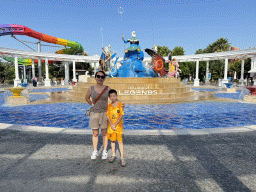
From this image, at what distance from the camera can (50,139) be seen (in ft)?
14.5

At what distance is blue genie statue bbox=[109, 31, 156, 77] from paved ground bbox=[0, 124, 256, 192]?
1218 centimetres

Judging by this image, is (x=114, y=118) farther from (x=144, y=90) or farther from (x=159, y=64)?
(x=159, y=64)

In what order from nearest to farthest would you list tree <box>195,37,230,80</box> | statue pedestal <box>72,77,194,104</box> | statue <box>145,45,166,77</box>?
statue pedestal <box>72,77,194,104</box>
statue <box>145,45,166,77</box>
tree <box>195,37,230,80</box>

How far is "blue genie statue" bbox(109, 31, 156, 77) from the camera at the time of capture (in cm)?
1648

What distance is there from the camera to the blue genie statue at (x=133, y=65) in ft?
54.1

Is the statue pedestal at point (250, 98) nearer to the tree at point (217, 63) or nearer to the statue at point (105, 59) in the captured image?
the statue at point (105, 59)

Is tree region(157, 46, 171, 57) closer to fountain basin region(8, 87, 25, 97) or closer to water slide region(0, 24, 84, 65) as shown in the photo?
water slide region(0, 24, 84, 65)

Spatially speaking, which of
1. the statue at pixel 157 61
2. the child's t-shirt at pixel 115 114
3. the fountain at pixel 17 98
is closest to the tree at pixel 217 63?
the statue at pixel 157 61

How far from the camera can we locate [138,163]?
10.5 ft

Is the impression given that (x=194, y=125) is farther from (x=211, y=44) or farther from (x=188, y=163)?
(x=211, y=44)

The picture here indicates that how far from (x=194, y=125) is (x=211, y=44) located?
165 ft

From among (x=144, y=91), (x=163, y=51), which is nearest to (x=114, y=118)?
(x=144, y=91)

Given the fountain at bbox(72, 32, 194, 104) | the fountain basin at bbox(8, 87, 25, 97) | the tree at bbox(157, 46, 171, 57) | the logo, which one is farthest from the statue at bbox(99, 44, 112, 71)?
the tree at bbox(157, 46, 171, 57)

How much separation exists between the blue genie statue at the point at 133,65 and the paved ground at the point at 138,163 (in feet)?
40.0
